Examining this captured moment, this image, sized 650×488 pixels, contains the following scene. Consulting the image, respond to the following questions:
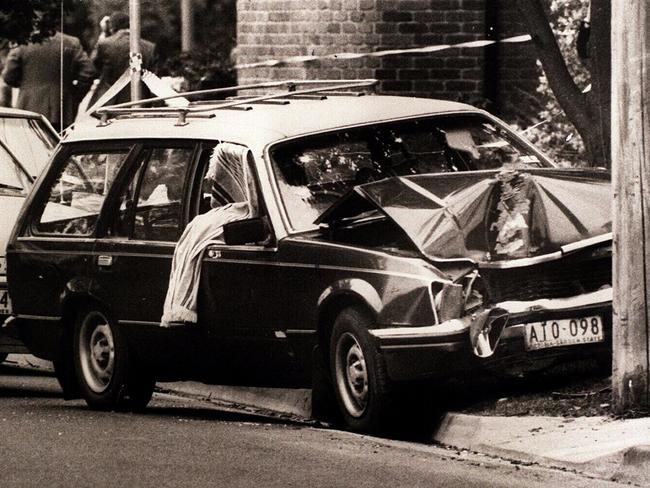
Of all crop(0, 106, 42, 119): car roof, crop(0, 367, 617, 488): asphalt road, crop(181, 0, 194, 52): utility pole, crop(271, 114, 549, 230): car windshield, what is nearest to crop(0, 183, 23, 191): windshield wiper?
crop(0, 106, 42, 119): car roof

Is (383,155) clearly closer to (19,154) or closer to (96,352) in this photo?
(96,352)

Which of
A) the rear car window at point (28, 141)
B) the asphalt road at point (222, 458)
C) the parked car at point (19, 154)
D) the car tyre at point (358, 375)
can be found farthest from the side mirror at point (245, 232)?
the rear car window at point (28, 141)

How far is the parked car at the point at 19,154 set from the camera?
47.4 feet

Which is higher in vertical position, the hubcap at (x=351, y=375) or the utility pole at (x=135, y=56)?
the utility pole at (x=135, y=56)

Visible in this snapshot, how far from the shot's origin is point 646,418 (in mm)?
9461

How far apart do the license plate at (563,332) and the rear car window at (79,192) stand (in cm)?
324

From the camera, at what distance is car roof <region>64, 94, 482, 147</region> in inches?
436

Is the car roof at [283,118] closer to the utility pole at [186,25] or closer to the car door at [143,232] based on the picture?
the car door at [143,232]

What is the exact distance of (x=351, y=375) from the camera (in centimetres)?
1015

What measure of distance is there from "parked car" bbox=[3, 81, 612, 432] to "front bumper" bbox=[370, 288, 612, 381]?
0.01 metres

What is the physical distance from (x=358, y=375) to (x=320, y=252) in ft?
2.23

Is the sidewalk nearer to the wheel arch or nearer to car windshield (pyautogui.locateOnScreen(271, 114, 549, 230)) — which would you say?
the wheel arch

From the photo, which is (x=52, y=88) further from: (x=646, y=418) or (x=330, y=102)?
(x=646, y=418)

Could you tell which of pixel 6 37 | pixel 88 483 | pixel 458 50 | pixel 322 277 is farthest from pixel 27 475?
pixel 6 37
